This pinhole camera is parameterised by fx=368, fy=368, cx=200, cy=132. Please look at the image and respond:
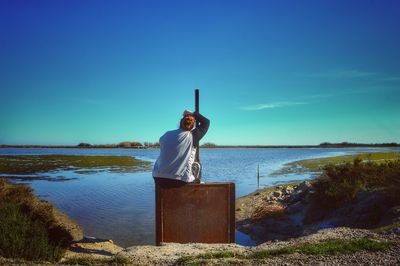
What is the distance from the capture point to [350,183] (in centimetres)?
1262

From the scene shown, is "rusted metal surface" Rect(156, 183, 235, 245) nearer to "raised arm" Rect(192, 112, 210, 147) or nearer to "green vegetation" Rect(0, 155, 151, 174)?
"raised arm" Rect(192, 112, 210, 147)

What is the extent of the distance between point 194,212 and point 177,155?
127 cm

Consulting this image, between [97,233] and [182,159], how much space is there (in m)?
6.18

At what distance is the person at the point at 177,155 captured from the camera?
24.4ft

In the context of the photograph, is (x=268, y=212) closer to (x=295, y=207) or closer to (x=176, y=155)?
(x=295, y=207)

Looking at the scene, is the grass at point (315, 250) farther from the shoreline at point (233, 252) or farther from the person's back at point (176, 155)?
the person's back at point (176, 155)

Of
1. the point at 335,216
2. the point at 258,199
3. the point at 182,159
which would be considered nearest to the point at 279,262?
the point at 182,159

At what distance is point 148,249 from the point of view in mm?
7059

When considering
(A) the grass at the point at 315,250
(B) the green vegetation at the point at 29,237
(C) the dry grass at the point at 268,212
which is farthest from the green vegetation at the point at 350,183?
(B) the green vegetation at the point at 29,237

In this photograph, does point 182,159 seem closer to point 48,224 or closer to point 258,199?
point 48,224

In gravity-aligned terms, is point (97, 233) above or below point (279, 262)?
below

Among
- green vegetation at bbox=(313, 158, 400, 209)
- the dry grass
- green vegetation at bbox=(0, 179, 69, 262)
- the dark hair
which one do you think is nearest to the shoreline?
green vegetation at bbox=(0, 179, 69, 262)

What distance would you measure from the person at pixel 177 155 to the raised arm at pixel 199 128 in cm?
18

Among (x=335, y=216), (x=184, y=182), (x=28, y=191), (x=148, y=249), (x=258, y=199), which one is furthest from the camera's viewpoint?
(x=258, y=199)
